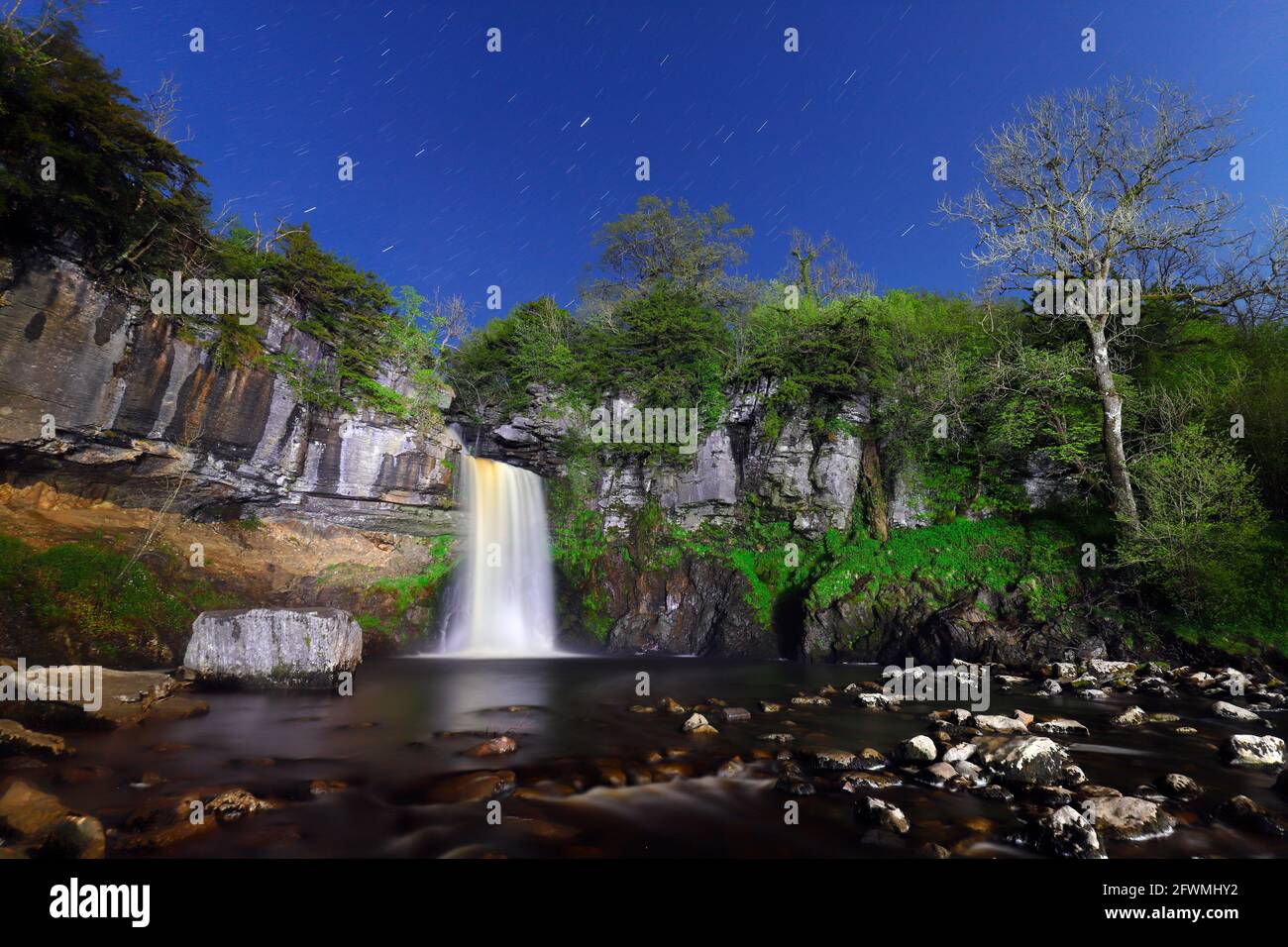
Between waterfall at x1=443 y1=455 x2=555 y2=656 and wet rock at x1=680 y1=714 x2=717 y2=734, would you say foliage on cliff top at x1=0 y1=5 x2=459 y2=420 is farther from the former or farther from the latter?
wet rock at x1=680 y1=714 x2=717 y2=734

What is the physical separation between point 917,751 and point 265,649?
12.4 meters

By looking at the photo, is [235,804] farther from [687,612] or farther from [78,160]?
[687,612]

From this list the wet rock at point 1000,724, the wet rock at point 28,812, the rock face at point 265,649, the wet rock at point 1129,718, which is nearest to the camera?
the wet rock at point 28,812

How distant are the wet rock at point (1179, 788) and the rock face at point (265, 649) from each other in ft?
46.4

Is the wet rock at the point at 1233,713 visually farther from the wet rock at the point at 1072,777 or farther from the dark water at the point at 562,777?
the wet rock at the point at 1072,777

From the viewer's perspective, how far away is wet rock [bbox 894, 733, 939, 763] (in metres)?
6.74

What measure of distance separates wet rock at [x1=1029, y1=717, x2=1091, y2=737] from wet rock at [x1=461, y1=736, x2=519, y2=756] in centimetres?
830

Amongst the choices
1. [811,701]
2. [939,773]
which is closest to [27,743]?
[939,773]

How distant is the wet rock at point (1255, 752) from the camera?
679 cm

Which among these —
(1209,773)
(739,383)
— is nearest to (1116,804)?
(1209,773)

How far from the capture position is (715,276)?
29.7 m

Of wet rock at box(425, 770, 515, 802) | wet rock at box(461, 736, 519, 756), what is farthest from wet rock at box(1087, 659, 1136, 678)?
wet rock at box(425, 770, 515, 802)

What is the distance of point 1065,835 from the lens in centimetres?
457

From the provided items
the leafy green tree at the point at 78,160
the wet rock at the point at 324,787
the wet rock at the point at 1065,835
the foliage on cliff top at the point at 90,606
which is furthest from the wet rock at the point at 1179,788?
the leafy green tree at the point at 78,160
